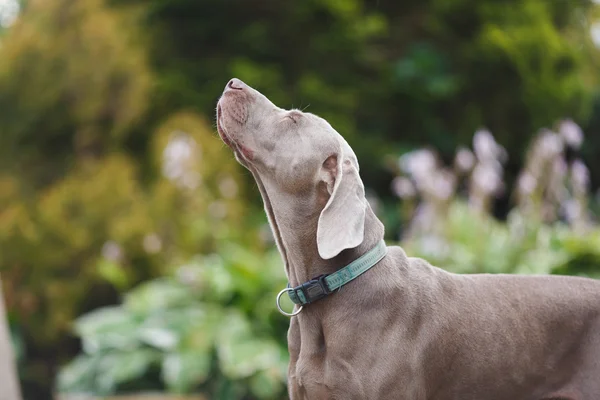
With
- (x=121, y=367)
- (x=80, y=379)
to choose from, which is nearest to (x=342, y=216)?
(x=121, y=367)

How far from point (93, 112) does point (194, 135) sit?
4.12 feet

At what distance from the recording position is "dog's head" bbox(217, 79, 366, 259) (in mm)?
3041

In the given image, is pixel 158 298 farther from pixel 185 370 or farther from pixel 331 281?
pixel 331 281

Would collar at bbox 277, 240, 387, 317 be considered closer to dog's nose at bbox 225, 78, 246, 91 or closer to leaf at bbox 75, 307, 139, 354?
dog's nose at bbox 225, 78, 246, 91

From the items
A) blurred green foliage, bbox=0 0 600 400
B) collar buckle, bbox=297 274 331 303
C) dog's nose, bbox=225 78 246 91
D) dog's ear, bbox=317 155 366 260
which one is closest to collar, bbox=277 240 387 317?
collar buckle, bbox=297 274 331 303

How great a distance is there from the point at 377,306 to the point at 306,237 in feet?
1.26

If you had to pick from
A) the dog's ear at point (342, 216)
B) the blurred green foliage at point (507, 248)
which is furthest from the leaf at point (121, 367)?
the dog's ear at point (342, 216)

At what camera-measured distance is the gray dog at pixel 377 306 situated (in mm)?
2873

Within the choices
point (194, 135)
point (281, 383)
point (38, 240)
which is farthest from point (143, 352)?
point (194, 135)

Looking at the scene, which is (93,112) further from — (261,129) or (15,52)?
(261,129)

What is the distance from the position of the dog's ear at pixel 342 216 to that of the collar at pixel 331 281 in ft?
0.42

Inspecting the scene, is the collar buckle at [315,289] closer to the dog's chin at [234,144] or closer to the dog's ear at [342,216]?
the dog's ear at [342,216]

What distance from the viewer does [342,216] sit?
2838mm

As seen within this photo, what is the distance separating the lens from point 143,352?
6.38 metres
